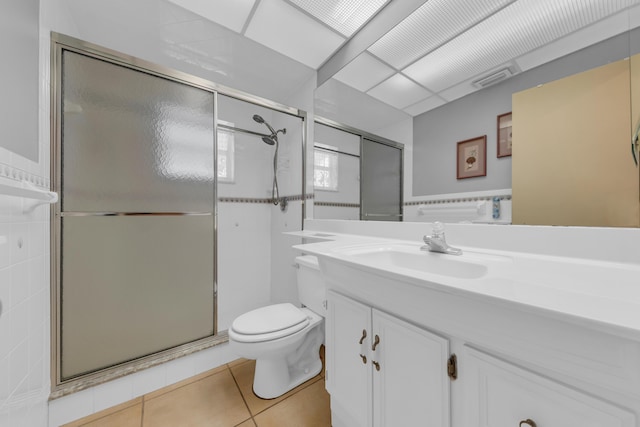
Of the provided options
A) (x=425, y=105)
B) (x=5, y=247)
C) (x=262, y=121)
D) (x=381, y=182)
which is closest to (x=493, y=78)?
(x=425, y=105)

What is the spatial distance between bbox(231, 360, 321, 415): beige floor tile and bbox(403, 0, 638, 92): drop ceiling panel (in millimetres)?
1837

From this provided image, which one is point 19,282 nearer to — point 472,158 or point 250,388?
point 250,388

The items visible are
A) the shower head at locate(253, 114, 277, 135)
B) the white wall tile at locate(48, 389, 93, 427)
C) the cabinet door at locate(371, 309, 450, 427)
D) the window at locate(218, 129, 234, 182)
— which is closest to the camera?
the cabinet door at locate(371, 309, 450, 427)

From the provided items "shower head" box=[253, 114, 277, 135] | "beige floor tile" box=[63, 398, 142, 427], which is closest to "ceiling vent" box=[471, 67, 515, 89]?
"shower head" box=[253, 114, 277, 135]

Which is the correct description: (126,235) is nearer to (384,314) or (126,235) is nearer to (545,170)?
(384,314)

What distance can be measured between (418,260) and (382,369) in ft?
1.34

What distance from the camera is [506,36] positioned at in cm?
95

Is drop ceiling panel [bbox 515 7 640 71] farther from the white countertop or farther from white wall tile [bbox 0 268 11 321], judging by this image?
white wall tile [bbox 0 268 11 321]

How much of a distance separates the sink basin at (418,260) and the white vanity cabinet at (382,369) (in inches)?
7.6

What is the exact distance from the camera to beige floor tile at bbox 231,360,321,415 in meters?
1.24

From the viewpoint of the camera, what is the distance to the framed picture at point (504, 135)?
909 mm

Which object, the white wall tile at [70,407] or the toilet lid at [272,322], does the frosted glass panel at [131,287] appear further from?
the toilet lid at [272,322]

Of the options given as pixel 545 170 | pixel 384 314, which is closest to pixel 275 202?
pixel 384 314

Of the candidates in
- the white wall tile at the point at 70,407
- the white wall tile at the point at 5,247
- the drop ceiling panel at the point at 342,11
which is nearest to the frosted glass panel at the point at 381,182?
the drop ceiling panel at the point at 342,11
